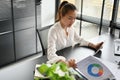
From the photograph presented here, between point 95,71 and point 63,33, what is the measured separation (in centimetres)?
71

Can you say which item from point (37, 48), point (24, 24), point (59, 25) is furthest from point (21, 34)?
point (59, 25)

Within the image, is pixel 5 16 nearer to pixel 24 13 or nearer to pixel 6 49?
pixel 24 13

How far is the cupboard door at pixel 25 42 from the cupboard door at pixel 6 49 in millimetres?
114

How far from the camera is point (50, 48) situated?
1.55 metres

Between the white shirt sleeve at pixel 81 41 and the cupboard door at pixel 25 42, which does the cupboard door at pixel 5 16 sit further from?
the white shirt sleeve at pixel 81 41

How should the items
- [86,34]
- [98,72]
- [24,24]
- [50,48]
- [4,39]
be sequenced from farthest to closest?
[86,34] → [24,24] → [4,39] → [50,48] → [98,72]

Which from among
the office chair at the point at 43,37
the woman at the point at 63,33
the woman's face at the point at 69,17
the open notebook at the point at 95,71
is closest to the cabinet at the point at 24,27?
the office chair at the point at 43,37

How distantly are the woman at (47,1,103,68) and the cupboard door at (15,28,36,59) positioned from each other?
128 centimetres

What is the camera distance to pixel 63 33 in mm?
1789

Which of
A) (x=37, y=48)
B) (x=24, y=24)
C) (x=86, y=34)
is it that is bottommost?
(x=37, y=48)

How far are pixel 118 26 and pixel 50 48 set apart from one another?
4.44 feet

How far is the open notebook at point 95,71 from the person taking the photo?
1158mm

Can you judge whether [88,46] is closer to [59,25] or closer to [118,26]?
[59,25]

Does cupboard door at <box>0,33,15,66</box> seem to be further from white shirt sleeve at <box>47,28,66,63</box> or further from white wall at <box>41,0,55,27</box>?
white shirt sleeve at <box>47,28,66,63</box>
